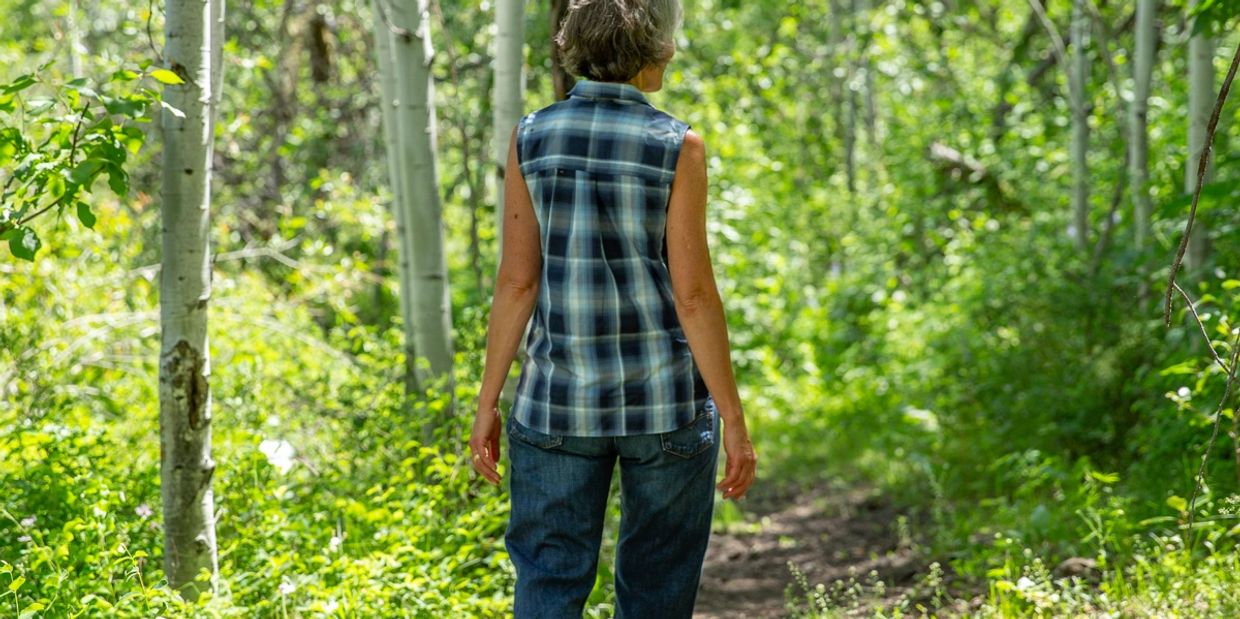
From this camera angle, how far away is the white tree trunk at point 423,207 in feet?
14.4

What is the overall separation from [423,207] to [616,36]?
2273 mm

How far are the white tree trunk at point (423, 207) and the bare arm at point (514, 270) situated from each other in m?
1.88

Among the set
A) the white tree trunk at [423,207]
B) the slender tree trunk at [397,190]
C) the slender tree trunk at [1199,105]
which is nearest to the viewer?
the white tree trunk at [423,207]

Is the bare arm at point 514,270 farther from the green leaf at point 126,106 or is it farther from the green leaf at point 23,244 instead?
the green leaf at point 23,244

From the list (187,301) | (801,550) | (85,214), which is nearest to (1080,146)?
(801,550)

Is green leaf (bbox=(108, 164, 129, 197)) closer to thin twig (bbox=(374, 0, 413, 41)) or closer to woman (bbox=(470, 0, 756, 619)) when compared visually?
woman (bbox=(470, 0, 756, 619))

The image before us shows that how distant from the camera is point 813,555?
5348 mm

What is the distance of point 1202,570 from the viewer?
132 inches

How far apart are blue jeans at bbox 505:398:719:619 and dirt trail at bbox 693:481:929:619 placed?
1.68 meters

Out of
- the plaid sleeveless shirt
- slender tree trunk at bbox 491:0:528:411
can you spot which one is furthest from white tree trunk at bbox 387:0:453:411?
the plaid sleeveless shirt

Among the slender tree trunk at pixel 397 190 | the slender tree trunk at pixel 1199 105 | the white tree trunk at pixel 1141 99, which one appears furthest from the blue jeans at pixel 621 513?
the white tree trunk at pixel 1141 99

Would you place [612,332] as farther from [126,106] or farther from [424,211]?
[424,211]

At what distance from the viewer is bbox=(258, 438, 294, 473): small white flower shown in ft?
12.4

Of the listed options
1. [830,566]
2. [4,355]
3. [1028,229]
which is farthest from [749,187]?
[4,355]
